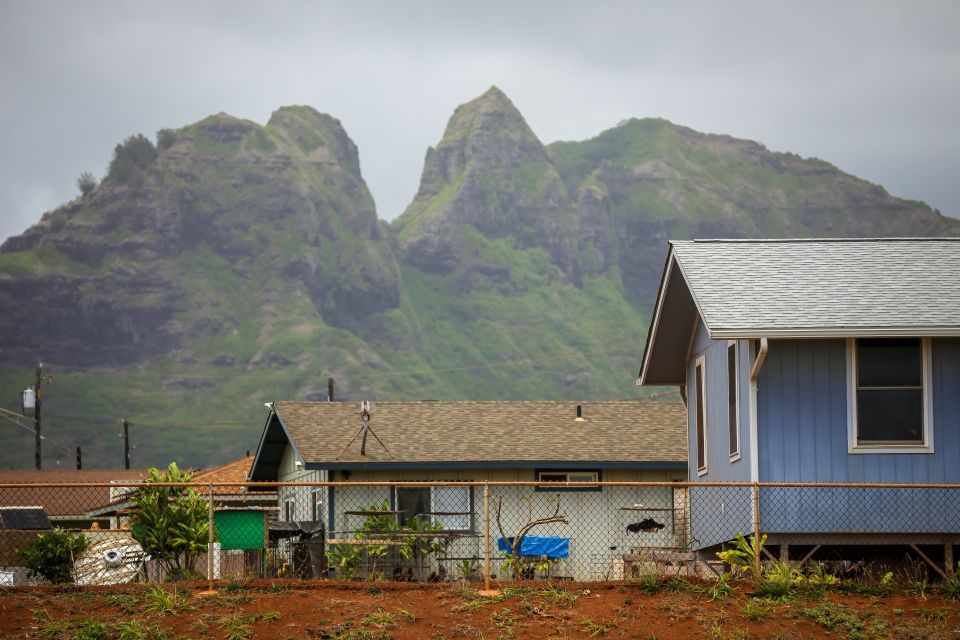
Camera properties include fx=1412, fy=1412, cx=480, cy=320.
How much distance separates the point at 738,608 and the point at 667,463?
15614 mm

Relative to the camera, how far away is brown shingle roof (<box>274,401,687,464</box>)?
31422 mm

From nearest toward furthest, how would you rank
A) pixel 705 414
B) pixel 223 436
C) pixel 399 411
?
1. pixel 705 414
2. pixel 399 411
3. pixel 223 436

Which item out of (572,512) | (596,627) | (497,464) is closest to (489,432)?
(497,464)

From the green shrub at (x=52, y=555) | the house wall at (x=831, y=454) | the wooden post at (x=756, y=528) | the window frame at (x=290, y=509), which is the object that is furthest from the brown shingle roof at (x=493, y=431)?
the wooden post at (x=756, y=528)

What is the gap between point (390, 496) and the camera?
30984 millimetres

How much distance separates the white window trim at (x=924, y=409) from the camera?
18.7 metres

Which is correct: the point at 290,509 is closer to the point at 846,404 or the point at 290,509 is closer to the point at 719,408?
the point at 719,408

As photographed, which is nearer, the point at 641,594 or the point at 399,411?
the point at 641,594

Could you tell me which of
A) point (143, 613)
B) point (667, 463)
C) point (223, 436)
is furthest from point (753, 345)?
point (223, 436)

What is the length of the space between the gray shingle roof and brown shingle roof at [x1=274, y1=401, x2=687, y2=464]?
1146cm

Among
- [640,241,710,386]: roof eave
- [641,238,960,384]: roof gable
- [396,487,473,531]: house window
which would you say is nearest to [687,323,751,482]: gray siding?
[640,241,710,386]: roof eave

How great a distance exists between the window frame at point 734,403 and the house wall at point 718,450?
0.25 ft

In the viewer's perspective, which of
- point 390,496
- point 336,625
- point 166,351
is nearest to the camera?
point 336,625

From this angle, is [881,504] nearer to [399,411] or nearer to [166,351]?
[399,411]
